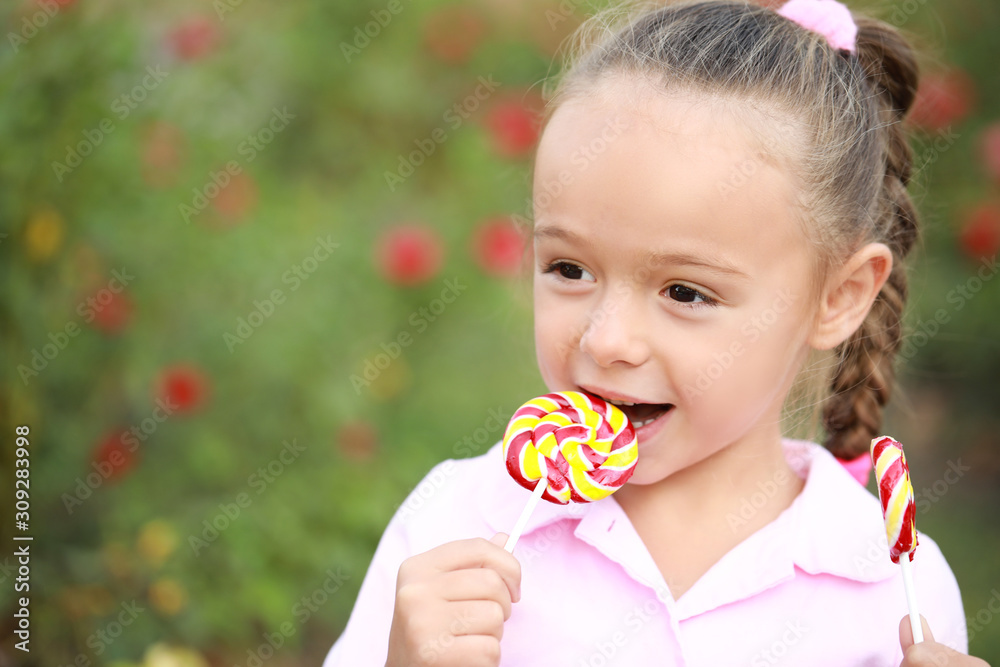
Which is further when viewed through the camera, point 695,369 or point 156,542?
point 156,542

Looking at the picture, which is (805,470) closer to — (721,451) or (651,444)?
(721,451)

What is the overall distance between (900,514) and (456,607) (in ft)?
2.36

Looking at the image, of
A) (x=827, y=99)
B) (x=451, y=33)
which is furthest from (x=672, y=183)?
(x=451, y=33)

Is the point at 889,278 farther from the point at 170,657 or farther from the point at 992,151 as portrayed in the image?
the point at 992,151

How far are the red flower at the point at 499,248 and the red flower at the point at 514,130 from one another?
322 millimetres

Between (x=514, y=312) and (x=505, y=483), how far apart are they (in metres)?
1.99

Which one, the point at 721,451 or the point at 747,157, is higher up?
the point at 747,157

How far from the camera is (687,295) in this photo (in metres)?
1.61

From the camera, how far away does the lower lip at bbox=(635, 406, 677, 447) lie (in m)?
1.67

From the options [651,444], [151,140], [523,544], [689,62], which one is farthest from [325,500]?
[689,62]

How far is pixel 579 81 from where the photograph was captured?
1.79 m

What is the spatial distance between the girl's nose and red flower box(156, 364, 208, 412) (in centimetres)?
165

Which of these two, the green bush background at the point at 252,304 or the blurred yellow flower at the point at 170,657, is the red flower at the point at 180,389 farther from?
the blurred yellow flower at the point at 170,657

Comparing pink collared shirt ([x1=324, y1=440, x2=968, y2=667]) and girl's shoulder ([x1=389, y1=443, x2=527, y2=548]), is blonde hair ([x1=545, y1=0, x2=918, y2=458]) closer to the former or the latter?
pink collared shirt ([x1=324, y1=440, x2=968, y2=667])
